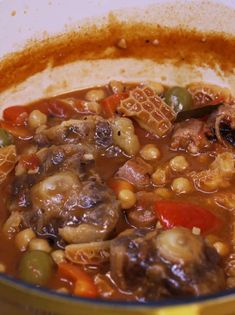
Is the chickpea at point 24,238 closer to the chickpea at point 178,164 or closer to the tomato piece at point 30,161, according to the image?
the tomato piece at point 30,161

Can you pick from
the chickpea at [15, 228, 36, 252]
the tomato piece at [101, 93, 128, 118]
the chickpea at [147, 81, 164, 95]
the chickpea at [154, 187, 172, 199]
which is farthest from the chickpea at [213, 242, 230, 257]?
the chickpea at [147, 81, 164, 95]

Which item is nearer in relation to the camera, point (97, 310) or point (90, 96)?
point (97, 310)

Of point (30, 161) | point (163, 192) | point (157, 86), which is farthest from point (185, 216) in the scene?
point (157, 86)

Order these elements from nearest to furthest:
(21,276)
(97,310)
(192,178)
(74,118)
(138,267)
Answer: (97,310) → (138,267) → (21,276) → (192,178) → (74,118)

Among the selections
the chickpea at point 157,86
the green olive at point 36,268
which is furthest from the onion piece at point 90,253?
the chickpea at point 157,86

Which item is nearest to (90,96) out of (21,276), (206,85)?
(206,85)

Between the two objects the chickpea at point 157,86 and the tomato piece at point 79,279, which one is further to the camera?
the chickpea at point 157,86

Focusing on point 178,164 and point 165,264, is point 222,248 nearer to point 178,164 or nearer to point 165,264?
point 165,264

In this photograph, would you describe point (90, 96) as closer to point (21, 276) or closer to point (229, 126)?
point (229, 126)
